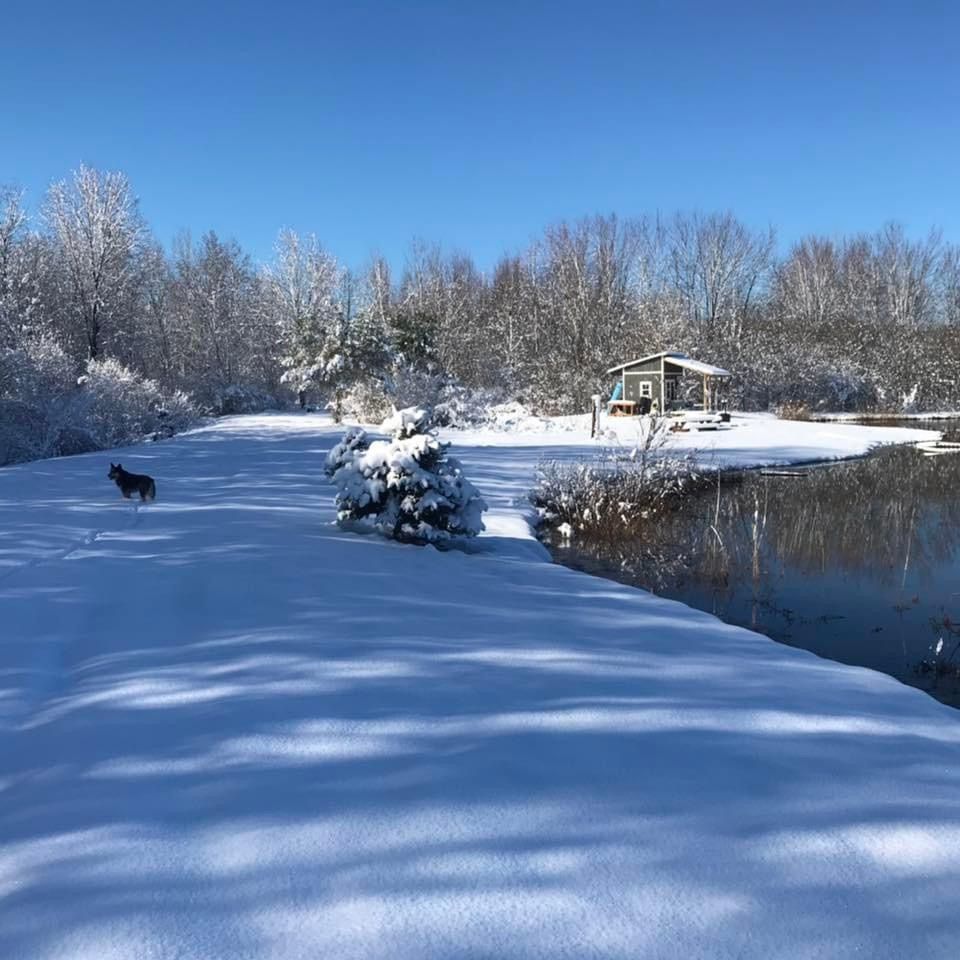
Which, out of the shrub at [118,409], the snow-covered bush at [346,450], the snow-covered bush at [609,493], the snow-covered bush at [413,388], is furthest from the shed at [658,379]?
the snow-covered bush at [346,450]

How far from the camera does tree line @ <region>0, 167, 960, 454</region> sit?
28844 millimetres

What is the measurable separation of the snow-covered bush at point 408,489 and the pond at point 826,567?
175 centimetres

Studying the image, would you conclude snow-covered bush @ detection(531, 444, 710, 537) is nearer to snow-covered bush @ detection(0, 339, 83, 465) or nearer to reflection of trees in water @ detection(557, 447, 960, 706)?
reflection of trees in water @ detection(557, 447, 960, 706)

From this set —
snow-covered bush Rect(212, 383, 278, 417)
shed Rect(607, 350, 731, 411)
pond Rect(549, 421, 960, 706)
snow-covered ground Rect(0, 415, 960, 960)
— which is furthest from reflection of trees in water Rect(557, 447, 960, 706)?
snow-covered bush Rect(212, 383, 278, 417)

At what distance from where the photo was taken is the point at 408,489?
6770mm

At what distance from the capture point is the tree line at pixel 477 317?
2884 centimetres

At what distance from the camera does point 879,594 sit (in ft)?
22.0

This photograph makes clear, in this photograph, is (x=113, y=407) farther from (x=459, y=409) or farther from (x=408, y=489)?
(x=408, y=489)

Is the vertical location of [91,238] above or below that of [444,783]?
above

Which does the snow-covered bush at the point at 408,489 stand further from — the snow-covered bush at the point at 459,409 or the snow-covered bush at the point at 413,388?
the snow-covered bush at the point at 413,388

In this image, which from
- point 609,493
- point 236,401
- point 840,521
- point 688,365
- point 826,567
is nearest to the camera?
point 826,567

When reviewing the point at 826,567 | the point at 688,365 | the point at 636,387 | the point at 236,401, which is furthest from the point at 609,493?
the point at 236,401

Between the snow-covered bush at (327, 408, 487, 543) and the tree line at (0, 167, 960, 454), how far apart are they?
15.7m

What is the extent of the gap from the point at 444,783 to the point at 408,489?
4.54 metres
